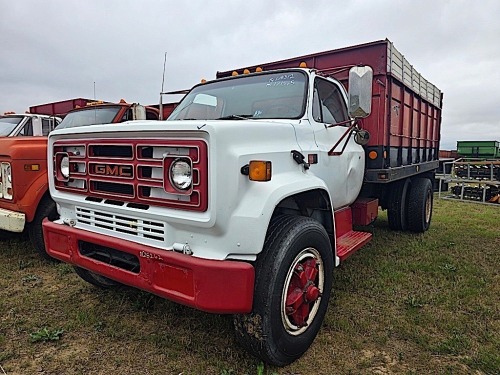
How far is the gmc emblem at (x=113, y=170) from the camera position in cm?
257

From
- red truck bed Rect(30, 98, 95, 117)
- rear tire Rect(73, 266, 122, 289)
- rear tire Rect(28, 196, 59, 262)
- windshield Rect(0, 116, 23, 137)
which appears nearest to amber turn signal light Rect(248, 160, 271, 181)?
rear tire Rect(73, 266, 122, 289)

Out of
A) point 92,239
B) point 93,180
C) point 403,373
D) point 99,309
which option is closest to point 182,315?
point 99,309

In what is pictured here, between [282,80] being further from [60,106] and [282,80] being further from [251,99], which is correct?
[60,106]

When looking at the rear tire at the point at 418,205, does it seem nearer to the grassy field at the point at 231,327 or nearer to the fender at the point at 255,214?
the grassy field at the point at 231,327

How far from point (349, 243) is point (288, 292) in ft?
4.08

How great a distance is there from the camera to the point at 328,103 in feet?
12.2

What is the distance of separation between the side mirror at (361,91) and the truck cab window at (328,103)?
0.48 meters

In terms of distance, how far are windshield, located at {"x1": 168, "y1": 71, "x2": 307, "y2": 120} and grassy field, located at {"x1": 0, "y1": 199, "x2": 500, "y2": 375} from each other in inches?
68.3

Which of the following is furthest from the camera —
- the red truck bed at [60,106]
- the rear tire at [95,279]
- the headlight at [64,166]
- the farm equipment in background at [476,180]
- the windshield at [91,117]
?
the farm equipment in background at [476,180]

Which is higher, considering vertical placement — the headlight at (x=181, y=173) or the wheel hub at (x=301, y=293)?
the headlight at (x=181, y=173)

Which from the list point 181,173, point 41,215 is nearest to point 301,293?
point 181,173

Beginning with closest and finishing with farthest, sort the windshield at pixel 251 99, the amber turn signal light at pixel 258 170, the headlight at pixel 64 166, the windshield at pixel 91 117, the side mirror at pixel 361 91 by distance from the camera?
the amber turn signal light at pixel 258 170 < the side mirror at pixel 361 91 < the headlight at pixel 64 166 < the windshield at pixel 251 99 < the windshield at pixel 91 117

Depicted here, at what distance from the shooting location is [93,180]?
110 inches

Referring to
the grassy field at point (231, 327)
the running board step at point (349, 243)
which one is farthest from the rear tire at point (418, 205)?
the running board step at point (349, 243)
